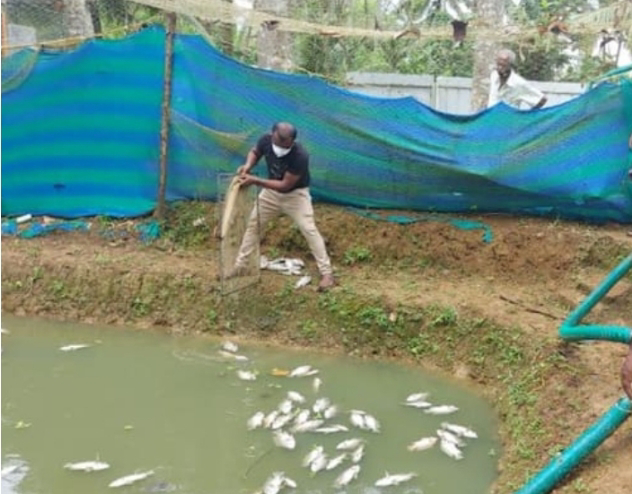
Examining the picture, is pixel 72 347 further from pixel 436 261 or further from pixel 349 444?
pixel 436 261

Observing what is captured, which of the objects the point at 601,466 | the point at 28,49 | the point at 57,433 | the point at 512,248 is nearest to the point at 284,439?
the point at 57,433

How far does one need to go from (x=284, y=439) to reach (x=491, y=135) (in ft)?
13.3

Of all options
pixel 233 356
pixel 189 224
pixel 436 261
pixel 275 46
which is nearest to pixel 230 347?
pixel 233 356

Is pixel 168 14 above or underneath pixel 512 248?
above

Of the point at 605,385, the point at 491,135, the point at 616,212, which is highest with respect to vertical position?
the point at 491,135

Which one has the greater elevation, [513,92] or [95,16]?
[95,16]

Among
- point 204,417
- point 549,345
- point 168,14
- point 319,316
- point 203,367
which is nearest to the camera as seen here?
point 204,417

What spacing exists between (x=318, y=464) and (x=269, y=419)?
74 centimetres

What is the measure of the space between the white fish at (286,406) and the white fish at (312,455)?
0.58 meters

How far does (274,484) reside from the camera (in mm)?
4809

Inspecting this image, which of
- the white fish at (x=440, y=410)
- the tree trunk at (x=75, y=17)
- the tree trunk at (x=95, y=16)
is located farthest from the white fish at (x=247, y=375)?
the tree trunk at (x=95, y=16)

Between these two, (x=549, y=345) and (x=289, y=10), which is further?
(x=289, y=10)

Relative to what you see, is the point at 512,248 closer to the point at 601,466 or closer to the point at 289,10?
the point at 601,466

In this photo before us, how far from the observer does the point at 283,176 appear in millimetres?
7621
